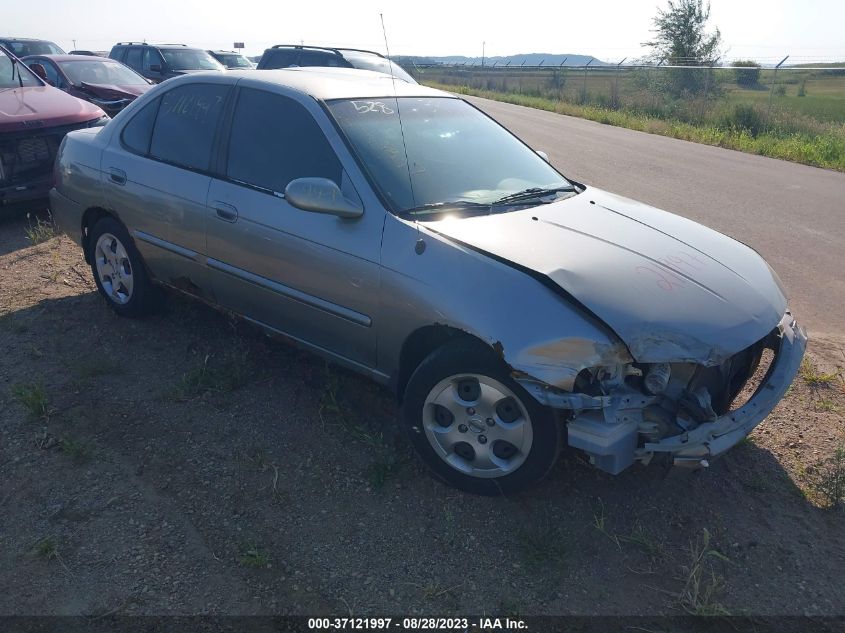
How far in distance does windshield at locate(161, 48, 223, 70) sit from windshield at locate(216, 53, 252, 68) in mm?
1947

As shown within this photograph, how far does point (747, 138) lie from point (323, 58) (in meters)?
9.63

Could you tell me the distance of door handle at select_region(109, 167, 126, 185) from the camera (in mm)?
4836

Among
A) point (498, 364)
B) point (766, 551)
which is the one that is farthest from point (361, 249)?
point (766, 551)

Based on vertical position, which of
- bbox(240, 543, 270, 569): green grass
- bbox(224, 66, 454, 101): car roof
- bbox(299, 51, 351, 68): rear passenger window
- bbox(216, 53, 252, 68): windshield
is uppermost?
bbox(224, 66, 454, 101): car roof

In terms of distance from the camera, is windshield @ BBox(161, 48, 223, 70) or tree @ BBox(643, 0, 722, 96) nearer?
windshield @ BBox(161, 48, 223, 70)

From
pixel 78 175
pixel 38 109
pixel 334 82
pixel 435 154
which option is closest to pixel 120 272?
pixel 78 175

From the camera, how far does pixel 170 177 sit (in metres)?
→ 4.51

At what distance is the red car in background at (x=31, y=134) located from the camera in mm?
7184

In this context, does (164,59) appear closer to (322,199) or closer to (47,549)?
(322,199)

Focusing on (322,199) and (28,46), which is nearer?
(322,199)

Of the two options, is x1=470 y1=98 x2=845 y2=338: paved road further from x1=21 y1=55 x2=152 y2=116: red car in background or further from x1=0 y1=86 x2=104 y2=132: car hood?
x1=21 y1=55 x2=152 y2=116: red car in background

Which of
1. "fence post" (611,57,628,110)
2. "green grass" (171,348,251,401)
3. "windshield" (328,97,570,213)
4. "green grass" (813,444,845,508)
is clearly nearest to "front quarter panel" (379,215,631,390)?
"windshield" (328,97,570,213)

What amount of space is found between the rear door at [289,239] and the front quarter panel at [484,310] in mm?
129

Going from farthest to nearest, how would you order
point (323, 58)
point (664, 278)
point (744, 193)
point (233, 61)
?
1. point (233, 61)
2. point (323, 58)
3. point (744, 193)
4. point (664, 278)
